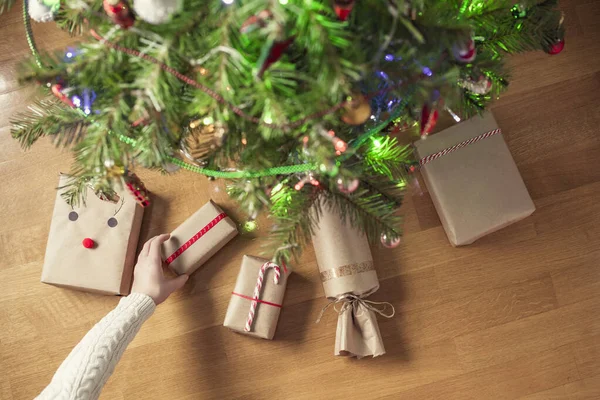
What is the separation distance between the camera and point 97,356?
3.22 ft

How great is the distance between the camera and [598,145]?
1277mm

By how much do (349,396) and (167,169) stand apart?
735 millimetres

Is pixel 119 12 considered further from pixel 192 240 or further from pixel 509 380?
pixel 509 380

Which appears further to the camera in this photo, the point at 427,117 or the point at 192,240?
the point at 192,240

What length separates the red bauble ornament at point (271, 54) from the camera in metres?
0.51

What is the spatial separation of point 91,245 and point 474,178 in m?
0.92

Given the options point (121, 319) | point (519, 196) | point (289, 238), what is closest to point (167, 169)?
point (289, 238)

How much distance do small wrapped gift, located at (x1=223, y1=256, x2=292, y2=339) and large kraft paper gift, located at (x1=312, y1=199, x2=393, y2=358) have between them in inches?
4.5

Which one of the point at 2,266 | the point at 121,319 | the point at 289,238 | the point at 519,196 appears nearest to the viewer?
the point at 289,238

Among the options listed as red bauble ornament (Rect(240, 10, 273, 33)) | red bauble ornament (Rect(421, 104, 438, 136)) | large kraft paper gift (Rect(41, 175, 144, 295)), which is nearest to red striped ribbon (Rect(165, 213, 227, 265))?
large kraft paper gift (Rect(41, 175, 144, 295))

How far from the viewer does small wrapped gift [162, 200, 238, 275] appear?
3.90 feet

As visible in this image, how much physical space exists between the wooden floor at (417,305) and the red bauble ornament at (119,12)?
720 millimetres

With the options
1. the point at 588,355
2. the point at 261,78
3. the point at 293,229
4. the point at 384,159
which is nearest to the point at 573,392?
the point at 588,355

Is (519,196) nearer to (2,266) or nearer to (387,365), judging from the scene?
(387,365)
